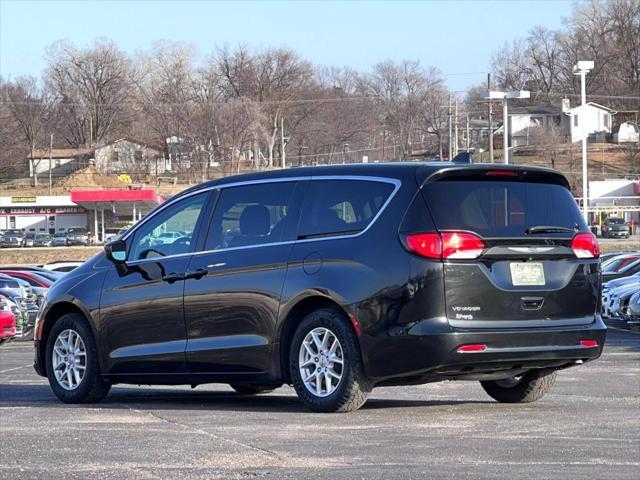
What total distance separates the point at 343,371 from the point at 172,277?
1.95 metres

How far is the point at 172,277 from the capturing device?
32.2ft

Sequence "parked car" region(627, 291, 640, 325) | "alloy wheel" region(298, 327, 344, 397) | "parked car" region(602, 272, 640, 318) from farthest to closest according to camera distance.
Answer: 1. "parked car" region(602, 272, 640, 318)
2. "parked car" region(627, 291, 640, 325)
3. "alloy wheel" region(298, 327, 344, 397)

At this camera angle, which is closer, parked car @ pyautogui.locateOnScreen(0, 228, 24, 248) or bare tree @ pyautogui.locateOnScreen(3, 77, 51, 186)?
parked car @ pyautogui.locateOnScreen(0, 228, 24, 248)

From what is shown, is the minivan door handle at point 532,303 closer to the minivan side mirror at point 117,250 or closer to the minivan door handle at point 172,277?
the minivan door handle at point 172,277

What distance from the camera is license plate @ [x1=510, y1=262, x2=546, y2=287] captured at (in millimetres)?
8555

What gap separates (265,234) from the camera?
9.33m

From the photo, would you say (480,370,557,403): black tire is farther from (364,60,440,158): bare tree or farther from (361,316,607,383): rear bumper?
(364,60,440,158): bare tree

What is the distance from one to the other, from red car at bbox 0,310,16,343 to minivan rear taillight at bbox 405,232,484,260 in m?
16.6

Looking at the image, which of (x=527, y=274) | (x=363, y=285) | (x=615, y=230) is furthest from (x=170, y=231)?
Result: (x=615, y=230)

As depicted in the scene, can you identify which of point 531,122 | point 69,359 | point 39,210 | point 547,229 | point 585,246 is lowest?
point 69,359

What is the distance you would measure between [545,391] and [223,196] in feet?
9.96

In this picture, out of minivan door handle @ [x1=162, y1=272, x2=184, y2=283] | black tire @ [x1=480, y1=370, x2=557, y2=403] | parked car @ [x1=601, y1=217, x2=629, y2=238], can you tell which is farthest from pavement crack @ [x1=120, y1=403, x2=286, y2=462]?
parked car @ [x1=601, y1=217, x2=629, y2=238]

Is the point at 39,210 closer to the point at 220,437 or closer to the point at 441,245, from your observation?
the point at 441,245

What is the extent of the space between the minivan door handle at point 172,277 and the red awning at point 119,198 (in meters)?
73.0
